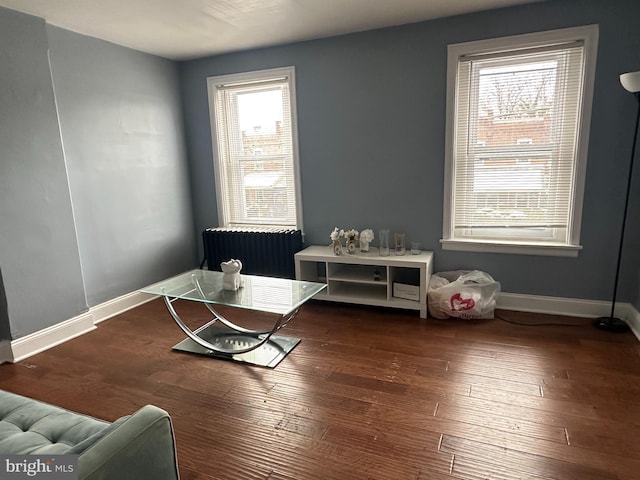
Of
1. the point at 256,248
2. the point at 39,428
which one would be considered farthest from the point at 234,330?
the point at 39,428

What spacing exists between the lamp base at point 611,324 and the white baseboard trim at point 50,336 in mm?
4060

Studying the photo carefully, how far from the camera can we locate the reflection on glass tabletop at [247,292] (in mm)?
2414

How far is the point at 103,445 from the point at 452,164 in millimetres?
3112

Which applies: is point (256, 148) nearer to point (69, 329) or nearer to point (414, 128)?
point (414, 128)

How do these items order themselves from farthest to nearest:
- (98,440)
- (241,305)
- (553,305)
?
(553,305), (241,305), (98,440)

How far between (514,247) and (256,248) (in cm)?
240

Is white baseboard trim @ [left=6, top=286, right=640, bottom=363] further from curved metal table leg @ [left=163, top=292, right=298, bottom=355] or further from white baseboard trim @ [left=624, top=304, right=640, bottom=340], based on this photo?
curved metal table leg @ [left=163, top=292, right=298, bottom=355]

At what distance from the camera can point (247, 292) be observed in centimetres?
267

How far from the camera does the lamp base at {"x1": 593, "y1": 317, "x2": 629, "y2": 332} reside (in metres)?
2.87

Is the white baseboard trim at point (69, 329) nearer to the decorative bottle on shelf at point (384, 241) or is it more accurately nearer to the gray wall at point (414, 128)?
the gray wall at point (414, 128)

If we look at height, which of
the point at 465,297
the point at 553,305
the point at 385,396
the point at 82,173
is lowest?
the point at 385,396

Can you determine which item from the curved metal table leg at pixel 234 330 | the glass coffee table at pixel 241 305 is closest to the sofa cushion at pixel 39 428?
the glass coffee table at pixel 241 305

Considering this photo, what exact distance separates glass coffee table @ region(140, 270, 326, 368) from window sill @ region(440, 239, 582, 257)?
1401 millimetres

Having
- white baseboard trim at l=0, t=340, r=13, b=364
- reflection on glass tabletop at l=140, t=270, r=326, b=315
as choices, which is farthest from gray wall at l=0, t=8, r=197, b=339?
reflection on glass tabletop at l=140, t=270, r=326, b=315
